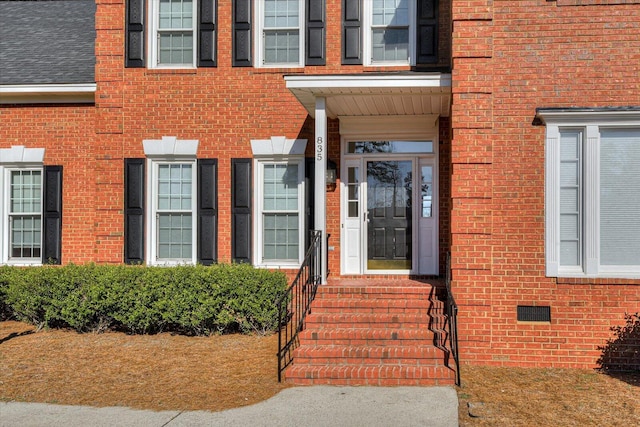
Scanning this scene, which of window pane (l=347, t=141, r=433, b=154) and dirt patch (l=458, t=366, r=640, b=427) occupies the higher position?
window pane (l=347, t=141, r=433, b=154)

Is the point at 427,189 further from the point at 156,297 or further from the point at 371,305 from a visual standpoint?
the point at 156,297

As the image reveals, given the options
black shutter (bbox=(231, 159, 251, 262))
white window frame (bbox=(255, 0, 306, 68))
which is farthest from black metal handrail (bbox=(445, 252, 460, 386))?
white window frame (bbox=(255, 0, 306, 68))

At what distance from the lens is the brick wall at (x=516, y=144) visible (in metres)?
7.08

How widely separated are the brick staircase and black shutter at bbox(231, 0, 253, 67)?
160 inches

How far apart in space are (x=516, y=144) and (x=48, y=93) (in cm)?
764

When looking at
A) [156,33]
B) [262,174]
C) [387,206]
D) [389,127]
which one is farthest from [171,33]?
[387,206]

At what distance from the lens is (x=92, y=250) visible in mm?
9984

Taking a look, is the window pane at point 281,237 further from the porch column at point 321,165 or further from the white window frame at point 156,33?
the white window frame at point 156,33

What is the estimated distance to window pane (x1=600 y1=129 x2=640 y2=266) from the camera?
Answer: 7.08m

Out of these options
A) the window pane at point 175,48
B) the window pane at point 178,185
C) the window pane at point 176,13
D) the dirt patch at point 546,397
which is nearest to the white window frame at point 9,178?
the window pane at point 178,185

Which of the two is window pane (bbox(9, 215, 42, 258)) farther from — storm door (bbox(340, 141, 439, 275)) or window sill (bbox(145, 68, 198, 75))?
storm door (bbox(340, 141, 439, 275))

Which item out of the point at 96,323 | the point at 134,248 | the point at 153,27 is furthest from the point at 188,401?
the point at 153,27

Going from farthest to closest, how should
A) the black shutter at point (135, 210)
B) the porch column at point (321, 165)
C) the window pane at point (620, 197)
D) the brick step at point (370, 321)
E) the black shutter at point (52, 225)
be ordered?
1. the black shutter at point (52, 225)
2. the black shutter at point (135, 210)
3. the porch column at point (321, 165)
4. the brick step at point (370, 321)
5. the window pane at point (620, 197)

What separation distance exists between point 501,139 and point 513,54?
1067 millimetres
